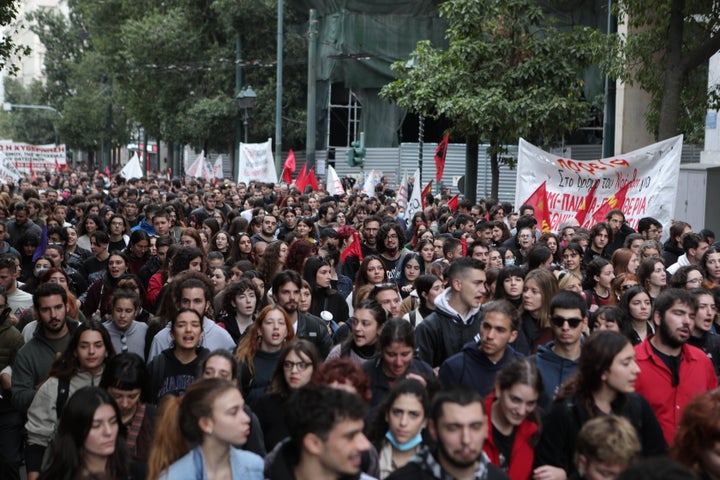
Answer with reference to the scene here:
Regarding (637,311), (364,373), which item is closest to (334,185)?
(637,311)

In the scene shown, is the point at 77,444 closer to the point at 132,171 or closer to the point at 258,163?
the point at 258,163

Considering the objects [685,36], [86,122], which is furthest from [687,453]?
[86,122]

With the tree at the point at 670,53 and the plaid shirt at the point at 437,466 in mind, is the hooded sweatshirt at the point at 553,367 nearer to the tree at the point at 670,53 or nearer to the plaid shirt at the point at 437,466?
the plaid shirt at the point at 437,466

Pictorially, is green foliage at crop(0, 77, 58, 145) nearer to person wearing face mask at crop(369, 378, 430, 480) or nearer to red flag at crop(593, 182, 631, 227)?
red flag at crop(593, 182, 631, 227)

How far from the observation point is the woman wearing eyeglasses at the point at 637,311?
793cm

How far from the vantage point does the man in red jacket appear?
20.3 feet

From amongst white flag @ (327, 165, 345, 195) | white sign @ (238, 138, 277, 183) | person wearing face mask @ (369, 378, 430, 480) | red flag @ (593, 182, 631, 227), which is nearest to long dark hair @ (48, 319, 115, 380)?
person wearing face mask @ (369, 378, 430, 480)

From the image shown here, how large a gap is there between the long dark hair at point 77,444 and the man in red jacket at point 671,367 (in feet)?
9.15

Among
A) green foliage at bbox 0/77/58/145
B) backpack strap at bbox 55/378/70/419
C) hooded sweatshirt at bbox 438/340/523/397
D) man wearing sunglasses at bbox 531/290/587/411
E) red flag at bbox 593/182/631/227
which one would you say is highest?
green foliage at bbox 0/77/58/145

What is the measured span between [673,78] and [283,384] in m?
12.7

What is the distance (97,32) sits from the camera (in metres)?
51.7

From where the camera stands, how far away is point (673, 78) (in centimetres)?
1738

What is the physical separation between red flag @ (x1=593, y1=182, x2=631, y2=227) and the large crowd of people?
4.55 m

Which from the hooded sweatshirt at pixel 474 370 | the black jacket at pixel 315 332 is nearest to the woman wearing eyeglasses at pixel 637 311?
the hooded sweatshirt at pixel 474 370
